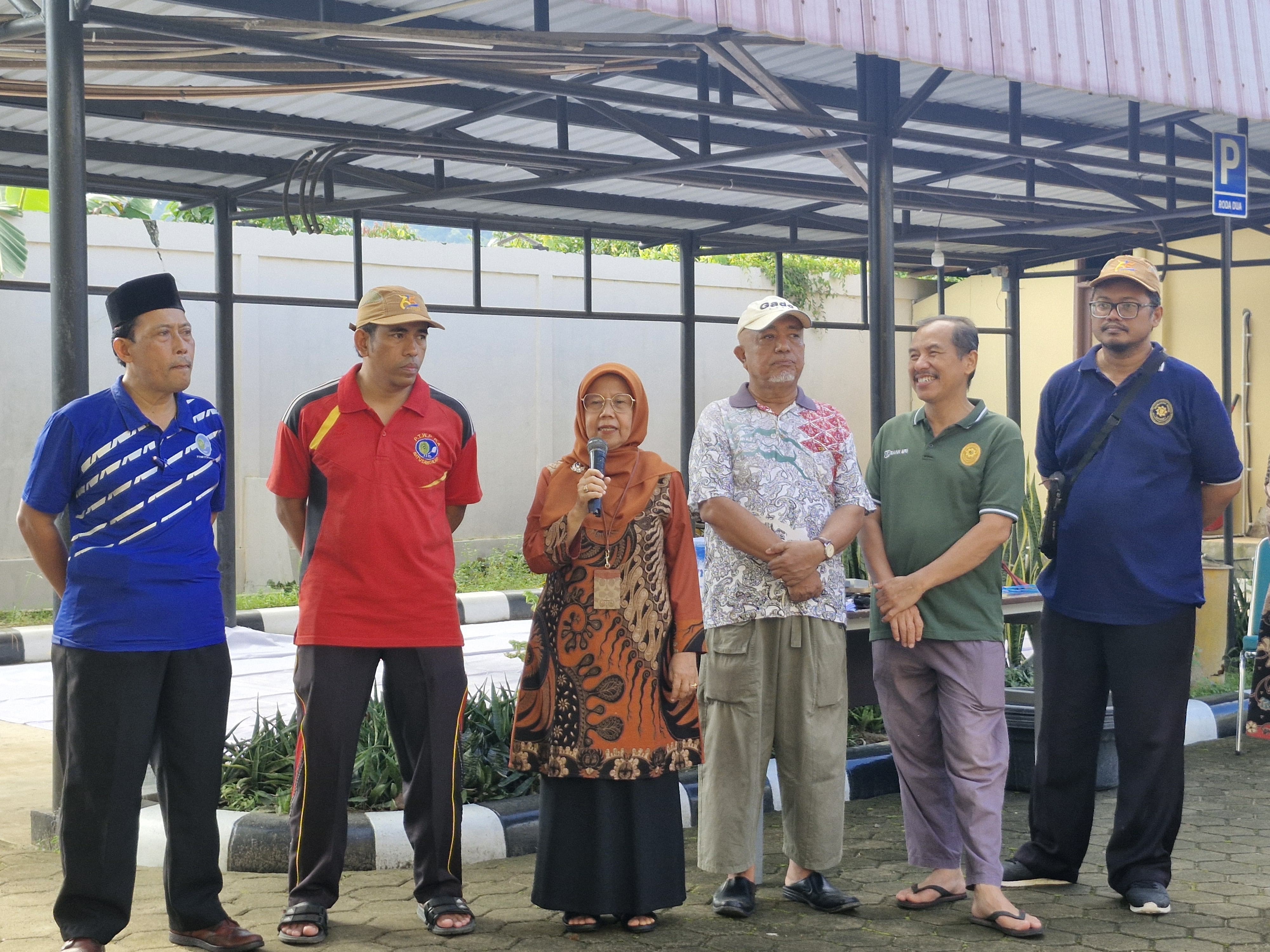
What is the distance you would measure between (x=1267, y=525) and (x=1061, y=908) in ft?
5.22

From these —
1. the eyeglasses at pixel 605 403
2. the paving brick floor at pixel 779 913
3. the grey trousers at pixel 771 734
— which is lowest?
the paving brick floor at pixel 779 913

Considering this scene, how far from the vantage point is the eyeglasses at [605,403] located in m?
4.45

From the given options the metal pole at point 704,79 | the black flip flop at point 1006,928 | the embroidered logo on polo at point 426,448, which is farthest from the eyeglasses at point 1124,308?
the metal pole at point 704,79

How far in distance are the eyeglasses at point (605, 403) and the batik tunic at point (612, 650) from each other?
0.25 meters

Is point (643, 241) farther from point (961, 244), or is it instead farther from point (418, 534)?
point (418, 534)

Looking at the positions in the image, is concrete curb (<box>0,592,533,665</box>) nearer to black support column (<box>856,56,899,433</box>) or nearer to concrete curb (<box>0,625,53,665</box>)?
concrete curb (<box>0,625,53,665</box>)

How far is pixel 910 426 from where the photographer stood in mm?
4785

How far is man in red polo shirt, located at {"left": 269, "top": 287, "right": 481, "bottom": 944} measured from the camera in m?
4.36

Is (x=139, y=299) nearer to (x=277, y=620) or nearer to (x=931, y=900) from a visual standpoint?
(x=931, y=900)

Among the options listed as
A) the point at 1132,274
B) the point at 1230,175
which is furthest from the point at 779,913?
the point at 1230,175

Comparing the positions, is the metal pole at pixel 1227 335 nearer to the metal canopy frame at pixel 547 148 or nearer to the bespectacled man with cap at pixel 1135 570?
the metal canopy frame at pixel 547 148

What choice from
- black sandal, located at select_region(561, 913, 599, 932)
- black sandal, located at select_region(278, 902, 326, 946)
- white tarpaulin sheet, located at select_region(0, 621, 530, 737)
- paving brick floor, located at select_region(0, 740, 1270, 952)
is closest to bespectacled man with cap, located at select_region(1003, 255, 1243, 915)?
paving brick floor, located at select_region(0, 740, 1270, 952)

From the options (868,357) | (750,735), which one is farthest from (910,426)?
(868,357)

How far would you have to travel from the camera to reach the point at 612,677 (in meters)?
4.41
